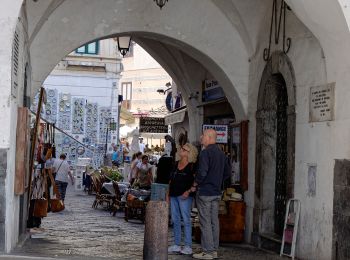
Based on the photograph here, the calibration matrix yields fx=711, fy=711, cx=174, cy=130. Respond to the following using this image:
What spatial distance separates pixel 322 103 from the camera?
954 centimetres

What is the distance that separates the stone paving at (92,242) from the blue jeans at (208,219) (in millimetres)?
391

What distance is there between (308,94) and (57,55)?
4.40m

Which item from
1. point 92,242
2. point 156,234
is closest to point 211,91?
point 92,242

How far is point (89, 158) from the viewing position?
28891mm

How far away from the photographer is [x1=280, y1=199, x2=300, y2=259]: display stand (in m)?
10.0

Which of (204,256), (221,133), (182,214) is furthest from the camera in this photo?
(221,133)

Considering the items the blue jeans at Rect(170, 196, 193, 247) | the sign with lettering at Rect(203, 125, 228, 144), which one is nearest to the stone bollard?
the blue jeans at Rect(170, 196, 193, 247)

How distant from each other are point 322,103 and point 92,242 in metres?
4.39

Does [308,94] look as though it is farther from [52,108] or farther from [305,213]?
[52,108]

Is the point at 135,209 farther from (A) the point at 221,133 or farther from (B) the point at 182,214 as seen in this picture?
(B) the point at 182,214

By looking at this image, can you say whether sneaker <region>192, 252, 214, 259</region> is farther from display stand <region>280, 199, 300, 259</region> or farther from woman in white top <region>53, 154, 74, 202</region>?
woman in white top <region>53, 154, 74, 202</region>

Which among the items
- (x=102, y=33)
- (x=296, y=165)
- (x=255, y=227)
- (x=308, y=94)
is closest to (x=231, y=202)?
(x=255, y=227)

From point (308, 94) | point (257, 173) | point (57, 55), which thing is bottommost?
point (257, 173)

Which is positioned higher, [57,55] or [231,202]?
[57,55]
